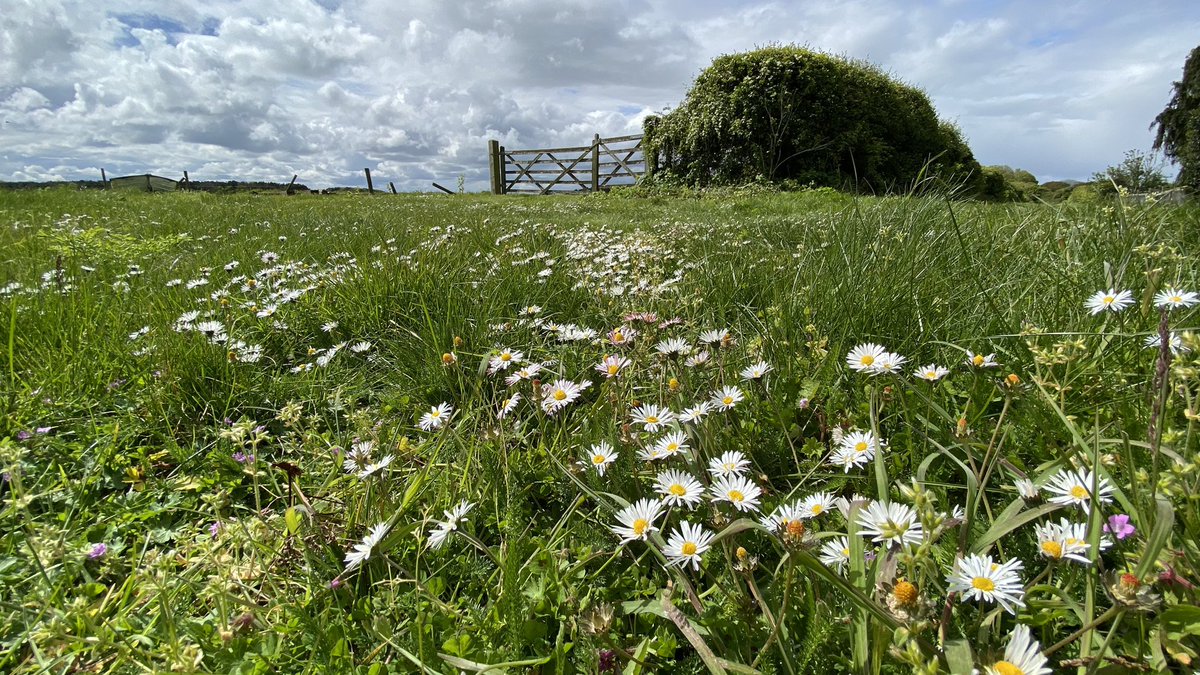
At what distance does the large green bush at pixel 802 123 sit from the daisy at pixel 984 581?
1295 cm

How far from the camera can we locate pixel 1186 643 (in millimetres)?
708

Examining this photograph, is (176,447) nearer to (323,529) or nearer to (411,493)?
(323,529)

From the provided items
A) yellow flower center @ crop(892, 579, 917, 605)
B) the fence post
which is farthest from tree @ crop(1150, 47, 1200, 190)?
yellow flower center @ crop(892, 579, 917, 605)

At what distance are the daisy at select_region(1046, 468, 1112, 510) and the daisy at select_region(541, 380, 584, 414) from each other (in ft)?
3.12

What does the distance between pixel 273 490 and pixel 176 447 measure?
370 millimetres

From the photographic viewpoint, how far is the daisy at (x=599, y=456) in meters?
1.21

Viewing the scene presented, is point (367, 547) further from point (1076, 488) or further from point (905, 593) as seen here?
point (1076, 488)

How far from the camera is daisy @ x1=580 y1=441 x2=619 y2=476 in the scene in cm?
121

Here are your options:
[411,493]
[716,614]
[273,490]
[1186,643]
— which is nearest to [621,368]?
[411,493]

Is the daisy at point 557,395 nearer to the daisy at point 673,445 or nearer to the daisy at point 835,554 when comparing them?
the daisy at point 673,445

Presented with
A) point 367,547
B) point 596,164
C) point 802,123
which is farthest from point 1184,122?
point 367,547

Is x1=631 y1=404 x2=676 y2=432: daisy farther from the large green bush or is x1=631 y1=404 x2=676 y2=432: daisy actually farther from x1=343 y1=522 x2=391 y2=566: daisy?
the large green bush

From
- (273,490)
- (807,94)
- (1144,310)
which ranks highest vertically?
(807,94)

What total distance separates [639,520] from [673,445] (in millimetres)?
200
